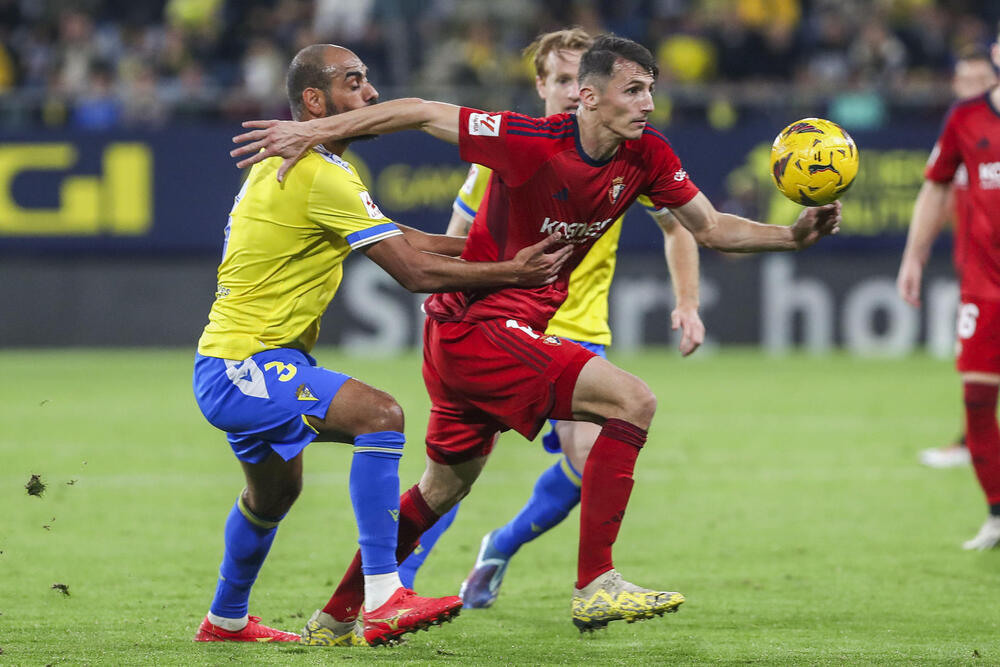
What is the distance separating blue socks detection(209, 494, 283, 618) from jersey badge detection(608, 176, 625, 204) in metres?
1.71

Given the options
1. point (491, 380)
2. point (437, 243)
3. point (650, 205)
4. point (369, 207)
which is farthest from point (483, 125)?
point (650, 205)

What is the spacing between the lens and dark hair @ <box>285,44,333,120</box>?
5.25 meters

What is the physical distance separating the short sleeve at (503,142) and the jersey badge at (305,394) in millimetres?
977

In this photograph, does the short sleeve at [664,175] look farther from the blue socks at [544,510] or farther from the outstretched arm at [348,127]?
the blue socks at [544,510]

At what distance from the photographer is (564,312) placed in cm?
653

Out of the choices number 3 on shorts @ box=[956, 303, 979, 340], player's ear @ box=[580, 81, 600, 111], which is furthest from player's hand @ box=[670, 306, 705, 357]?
number 3 on shorts @ box=[956, 303, 979, 340]

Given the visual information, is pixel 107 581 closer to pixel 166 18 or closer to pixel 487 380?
pixel 487 380

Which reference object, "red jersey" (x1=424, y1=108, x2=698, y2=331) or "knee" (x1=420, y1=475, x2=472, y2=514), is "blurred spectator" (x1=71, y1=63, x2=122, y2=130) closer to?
"knee" (x1=420, y1=475, x2=472, y2=514)

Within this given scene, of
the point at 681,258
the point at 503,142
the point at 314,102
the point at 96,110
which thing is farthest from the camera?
the point at 96,110

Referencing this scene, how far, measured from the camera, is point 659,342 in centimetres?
1816

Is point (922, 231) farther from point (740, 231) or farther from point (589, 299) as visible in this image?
point (740, 231)

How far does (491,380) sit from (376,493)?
568 millimetres

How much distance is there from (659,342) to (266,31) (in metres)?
6.61

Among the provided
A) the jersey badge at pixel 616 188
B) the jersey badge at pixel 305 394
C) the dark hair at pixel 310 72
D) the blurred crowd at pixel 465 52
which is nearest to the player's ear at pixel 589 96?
the jersey badge at pixel 616 188
